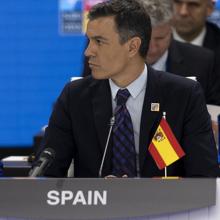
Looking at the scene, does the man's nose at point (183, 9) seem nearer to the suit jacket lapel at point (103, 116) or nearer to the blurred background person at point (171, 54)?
the blurred background person at point (171, 54)

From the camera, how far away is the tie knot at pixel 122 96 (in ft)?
9.77

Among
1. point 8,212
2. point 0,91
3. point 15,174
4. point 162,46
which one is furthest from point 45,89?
point 8,212

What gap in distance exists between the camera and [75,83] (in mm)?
3123

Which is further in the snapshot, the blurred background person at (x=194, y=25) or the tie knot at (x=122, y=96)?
the blurred background person at (x=194, y=25)

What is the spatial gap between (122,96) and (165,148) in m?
0.44

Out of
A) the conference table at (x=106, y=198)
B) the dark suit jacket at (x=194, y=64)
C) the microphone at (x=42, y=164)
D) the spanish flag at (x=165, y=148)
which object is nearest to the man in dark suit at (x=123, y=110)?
the spanish flag at (x=165, y=148)

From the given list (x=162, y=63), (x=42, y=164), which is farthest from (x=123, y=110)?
(x=162, y=63)

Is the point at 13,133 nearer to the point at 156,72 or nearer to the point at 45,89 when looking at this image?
the point at 45,89

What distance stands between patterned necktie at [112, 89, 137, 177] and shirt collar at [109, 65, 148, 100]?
3.8 inches

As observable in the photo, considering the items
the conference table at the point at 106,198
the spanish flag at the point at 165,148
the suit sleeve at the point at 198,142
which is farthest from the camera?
the suit sleeve at the point at 198,142

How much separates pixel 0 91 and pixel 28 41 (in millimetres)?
569

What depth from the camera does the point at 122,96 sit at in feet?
9.81

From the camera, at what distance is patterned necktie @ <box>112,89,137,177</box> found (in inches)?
115

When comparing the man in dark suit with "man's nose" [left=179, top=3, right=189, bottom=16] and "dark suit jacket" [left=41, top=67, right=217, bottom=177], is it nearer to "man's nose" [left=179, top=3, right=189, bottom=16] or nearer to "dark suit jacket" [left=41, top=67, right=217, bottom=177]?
"dark suit jacket" [left=41, top=67, right=217, bottom=177]
